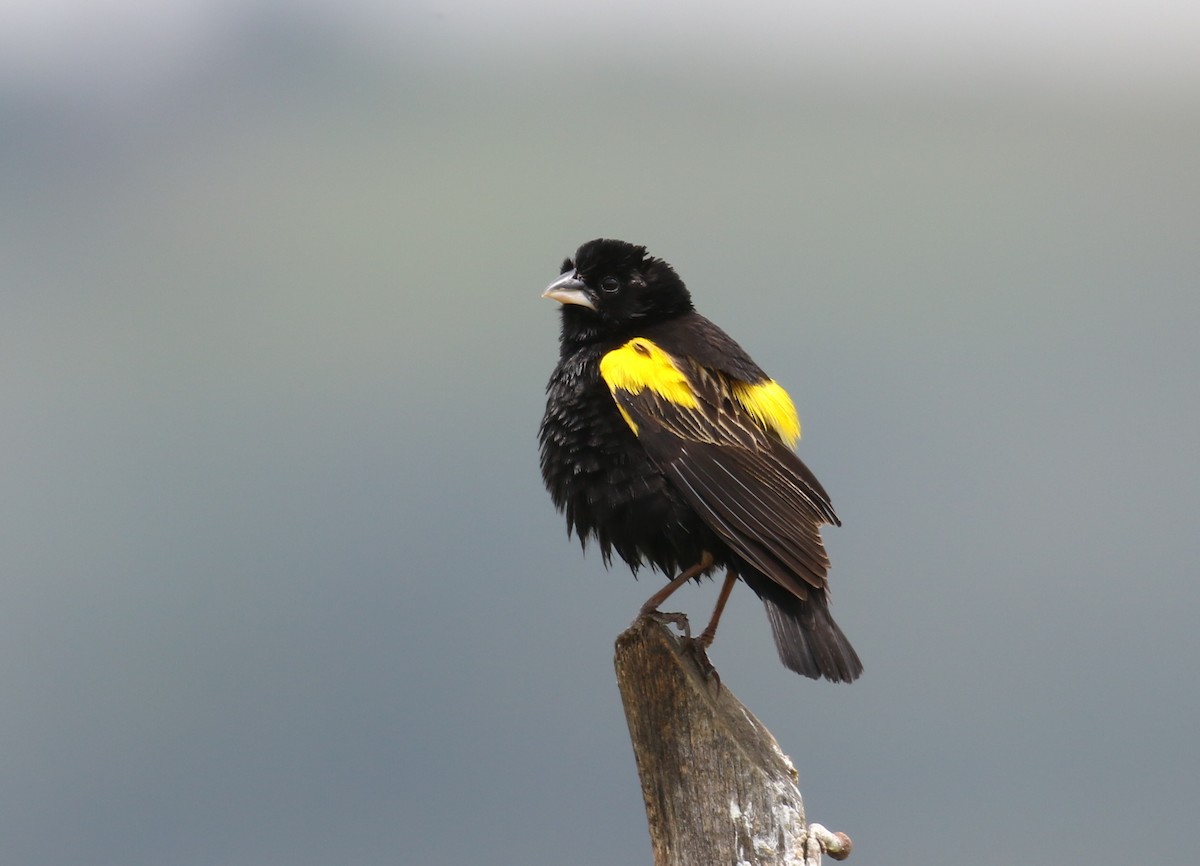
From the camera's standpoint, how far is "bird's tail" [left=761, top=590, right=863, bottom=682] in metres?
4.05

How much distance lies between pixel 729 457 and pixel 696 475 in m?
0.16

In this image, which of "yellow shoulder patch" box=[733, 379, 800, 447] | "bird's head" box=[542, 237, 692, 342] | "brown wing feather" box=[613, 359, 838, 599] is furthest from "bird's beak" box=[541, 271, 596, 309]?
"yellow shoulder patch" box=[733, 379, 800, 447]

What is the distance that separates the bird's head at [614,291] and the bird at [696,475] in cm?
10

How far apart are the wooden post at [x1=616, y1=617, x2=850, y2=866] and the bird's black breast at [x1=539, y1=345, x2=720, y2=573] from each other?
569 mm

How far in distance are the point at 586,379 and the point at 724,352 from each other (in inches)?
23.4

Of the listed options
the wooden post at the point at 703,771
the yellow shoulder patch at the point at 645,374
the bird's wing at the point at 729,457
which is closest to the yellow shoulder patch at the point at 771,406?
the bird's wing at the point at 729,457

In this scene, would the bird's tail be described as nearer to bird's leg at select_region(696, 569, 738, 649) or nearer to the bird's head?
bird's leg at select_region(696, 569, 738, 649)

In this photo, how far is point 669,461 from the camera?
14.7ft

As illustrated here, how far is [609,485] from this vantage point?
461 cm

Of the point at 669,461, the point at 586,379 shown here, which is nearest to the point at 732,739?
the point at 669,461

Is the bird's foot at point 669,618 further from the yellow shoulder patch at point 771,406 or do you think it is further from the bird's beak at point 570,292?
the bird's beak at point 570,292

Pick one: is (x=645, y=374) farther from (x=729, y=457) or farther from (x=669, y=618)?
(x=669, y=618)

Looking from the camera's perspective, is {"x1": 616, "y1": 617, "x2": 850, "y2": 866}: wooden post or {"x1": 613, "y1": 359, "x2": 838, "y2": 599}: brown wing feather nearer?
{"x1": 616, "y1": 617, "x2": 850, "y2": 866}: wooden post

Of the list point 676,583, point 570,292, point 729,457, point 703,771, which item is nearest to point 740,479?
point 729,457
